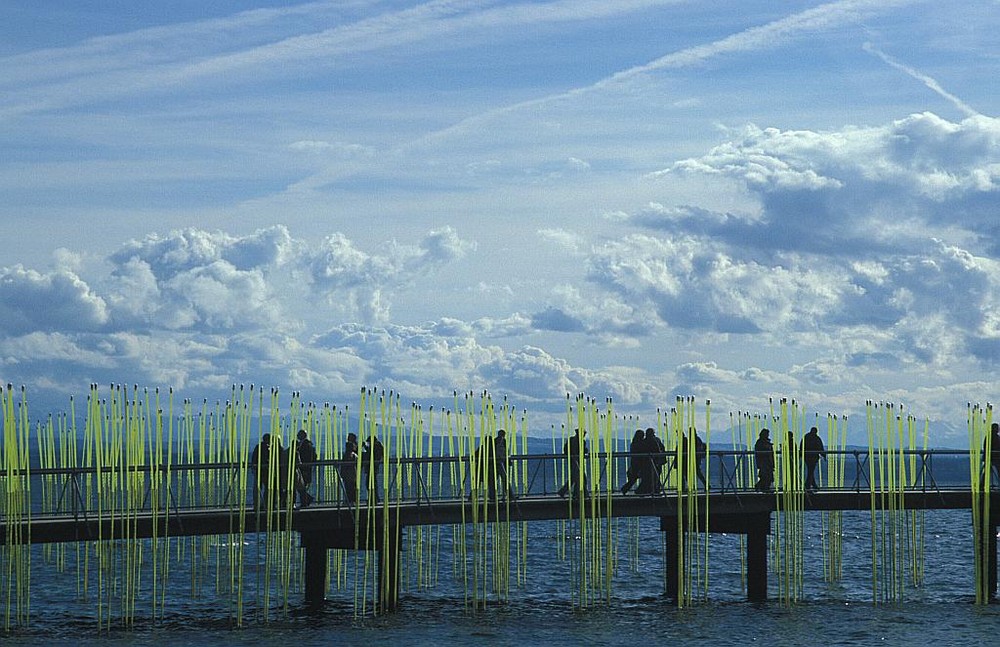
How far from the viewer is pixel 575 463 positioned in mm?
35969

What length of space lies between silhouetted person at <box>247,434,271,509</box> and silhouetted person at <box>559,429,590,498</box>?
711cm

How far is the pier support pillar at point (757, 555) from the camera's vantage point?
38.7 meters

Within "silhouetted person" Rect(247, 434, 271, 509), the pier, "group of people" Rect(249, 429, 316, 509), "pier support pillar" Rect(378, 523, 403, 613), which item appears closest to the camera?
the pier

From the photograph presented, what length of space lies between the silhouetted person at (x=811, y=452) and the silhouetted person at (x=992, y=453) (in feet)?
13.1

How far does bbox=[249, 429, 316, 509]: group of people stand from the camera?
32594 mm

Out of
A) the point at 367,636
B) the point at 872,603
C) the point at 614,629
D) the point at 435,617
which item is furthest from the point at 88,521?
the point at 872,603

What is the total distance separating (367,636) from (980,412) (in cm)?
1718

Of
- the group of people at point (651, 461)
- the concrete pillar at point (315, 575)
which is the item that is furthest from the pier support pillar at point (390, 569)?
the group of people at point (651, 461)

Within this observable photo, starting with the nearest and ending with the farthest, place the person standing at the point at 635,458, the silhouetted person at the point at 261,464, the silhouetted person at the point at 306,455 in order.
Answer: the silhouetted person at the point at 261,464, the silhouetted person at the point at 306,455, the person standing at the point at 635,458

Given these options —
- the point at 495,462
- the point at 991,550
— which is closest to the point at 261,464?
the point at 495,462

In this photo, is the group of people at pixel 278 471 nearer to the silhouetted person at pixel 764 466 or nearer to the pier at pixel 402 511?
the pier at pixel 402 511

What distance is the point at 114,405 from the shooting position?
32312 millimetres

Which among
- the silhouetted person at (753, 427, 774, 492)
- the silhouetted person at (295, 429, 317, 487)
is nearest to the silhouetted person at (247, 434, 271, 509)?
the silhouetted person at (295, 429, 317, 487)

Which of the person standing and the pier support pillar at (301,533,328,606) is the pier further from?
the person standing
